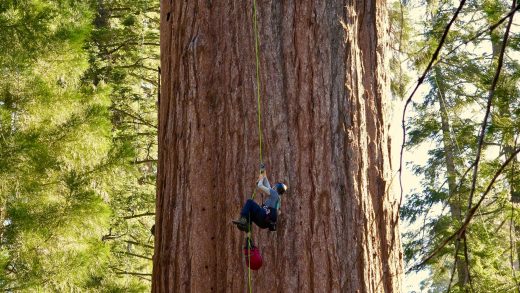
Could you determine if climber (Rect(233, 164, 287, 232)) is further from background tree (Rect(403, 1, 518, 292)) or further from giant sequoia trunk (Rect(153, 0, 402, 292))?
background tree (Rect(403, 1, 518, 292))

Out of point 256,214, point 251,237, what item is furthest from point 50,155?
point 256,214

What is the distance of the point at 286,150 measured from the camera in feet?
10.1

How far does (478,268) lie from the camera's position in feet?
26.1

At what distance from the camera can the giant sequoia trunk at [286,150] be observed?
299 centimetres

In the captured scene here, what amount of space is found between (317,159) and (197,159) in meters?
0.60

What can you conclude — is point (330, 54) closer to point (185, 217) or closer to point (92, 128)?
point (185, 217)

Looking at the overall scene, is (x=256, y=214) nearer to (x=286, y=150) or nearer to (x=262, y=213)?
(x=262, y=213)

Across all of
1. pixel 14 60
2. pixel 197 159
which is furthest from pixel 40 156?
pixel 197 159

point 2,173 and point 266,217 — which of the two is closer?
point 266,217

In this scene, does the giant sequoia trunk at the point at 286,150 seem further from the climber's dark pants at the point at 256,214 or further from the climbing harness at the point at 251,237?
the climber's dark pants at the point at 256,214

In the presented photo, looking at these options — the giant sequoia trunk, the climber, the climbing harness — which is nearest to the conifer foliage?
the giant sequoia trunk

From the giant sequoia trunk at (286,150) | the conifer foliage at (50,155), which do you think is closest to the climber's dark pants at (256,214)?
the giant sequoia trunk at (286,150)

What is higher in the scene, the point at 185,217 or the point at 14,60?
the point at 14,60

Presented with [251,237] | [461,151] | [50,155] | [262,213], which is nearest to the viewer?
[262,213]
